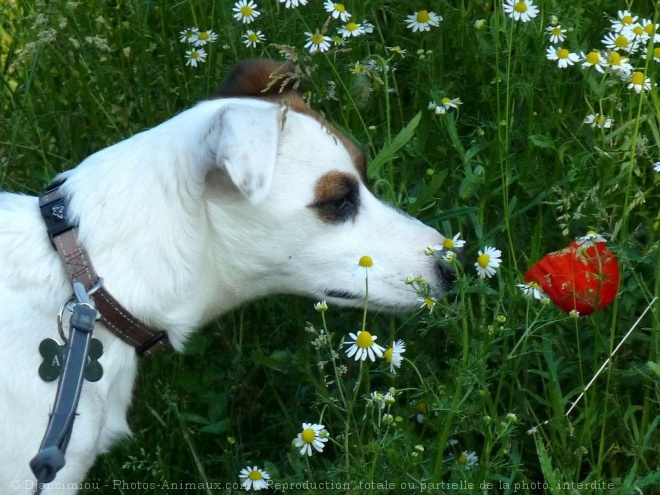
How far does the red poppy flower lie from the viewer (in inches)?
86.6

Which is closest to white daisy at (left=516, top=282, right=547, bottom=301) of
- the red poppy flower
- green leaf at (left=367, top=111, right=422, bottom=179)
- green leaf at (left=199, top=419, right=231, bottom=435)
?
the red poppy flower

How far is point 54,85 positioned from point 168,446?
1.61 metres

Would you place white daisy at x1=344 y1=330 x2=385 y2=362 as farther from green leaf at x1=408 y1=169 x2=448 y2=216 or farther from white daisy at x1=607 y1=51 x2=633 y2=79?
white daisy at x1=607 y1=51 x2=633 y2=79

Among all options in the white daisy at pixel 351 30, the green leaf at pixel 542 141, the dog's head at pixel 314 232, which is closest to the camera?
the dog's head at pixel 314 232

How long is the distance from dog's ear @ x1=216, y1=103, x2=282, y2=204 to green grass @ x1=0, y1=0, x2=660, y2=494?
0.69 feet

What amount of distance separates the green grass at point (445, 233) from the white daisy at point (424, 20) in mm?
47

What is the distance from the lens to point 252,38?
3066 mm

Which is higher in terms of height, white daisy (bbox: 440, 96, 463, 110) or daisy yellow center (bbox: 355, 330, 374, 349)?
white daisy (bbox: 440, 96, 463, 110)

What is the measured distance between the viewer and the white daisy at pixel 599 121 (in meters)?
2.67

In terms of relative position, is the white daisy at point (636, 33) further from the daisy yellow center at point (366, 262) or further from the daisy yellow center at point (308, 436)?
the daisy yellow center at point (308, 436)

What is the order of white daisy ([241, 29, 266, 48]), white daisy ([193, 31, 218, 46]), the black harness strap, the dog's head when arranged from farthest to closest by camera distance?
white daisy ([193, 31, 218, 46]) → white daisy ([241, 29, 266, 48]) → the dog's head → the black harness strap

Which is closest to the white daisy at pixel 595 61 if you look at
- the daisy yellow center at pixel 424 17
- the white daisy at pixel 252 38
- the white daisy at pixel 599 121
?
the white daisy at pixel 599 121

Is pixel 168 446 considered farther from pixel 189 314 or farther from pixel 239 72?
pixel 239 72

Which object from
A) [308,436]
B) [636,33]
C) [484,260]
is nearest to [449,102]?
[636,33]
